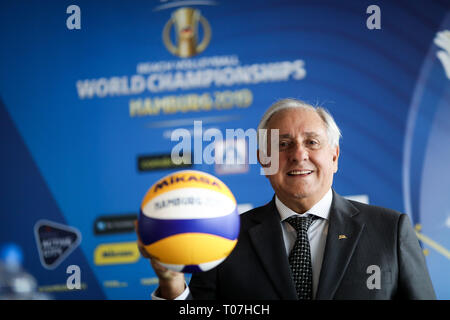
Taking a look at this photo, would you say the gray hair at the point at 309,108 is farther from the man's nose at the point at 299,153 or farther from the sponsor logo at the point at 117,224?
the sponsor logo at the point at 117,224

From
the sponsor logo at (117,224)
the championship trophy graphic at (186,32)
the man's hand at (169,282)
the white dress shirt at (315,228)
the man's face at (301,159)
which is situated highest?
the championship trophy graphic at (186,32)

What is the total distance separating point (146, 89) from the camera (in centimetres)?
302

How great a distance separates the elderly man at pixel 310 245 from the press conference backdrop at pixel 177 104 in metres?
1.42

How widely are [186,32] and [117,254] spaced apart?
5.04ft

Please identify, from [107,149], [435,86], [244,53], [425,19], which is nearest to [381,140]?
[435,86]

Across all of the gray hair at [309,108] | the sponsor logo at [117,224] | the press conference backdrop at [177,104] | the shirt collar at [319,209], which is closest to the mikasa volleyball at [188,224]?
the shirt collar at [319,209]

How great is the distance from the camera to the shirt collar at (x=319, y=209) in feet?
4.35

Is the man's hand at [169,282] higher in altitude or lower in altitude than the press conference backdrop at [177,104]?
lower

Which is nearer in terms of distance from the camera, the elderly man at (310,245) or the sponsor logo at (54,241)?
the elderly man at (310,245)

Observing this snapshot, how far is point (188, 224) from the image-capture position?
3.92ft

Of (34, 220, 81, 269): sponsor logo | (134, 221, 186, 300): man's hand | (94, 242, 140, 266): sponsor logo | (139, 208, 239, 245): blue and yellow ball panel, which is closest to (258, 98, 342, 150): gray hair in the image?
(139, 208, 239, 245): blue and yellow ball panel

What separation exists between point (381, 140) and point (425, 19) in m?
0.75
